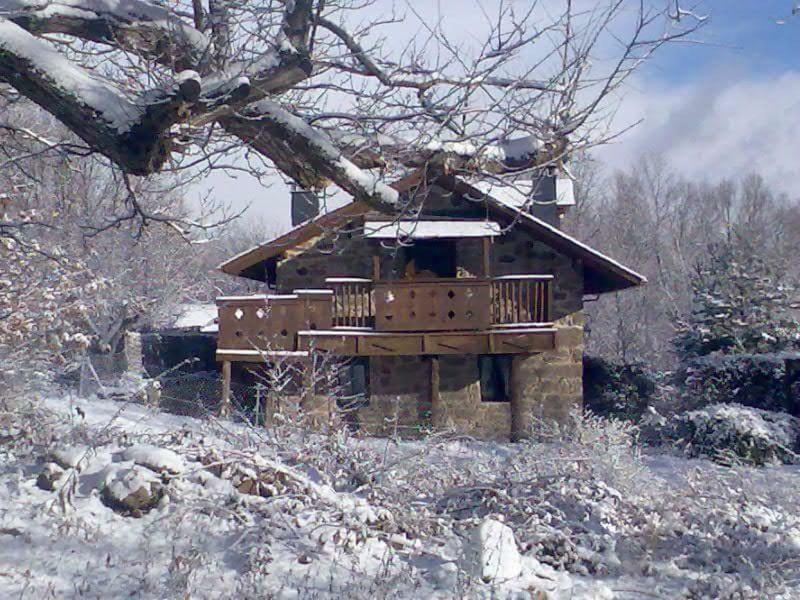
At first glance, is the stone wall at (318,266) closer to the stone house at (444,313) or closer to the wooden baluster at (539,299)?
the stone house at (444,313)

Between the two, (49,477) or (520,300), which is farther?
(520,300)

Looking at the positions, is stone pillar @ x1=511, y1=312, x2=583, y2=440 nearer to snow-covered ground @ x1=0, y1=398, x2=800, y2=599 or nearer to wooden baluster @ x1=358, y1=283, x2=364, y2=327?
wooden baluster @ x1=358, y1=283, x2=364, y2=327

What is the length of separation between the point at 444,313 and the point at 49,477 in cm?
1255

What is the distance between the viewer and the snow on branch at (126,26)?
17.7ft

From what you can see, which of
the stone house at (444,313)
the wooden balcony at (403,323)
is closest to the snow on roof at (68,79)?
the stone house at (444,313)

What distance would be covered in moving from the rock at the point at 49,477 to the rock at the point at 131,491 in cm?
44

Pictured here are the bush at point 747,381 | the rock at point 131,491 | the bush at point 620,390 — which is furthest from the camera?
the bush at point 620,390

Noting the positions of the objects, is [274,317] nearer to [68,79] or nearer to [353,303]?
[353,303]

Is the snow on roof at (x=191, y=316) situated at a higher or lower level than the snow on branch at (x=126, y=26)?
lower

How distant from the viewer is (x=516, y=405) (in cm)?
1959

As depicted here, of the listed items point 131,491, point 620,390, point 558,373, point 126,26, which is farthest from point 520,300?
point 126,26

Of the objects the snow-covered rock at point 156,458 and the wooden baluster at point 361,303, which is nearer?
the snow-covered rock at point 156,458

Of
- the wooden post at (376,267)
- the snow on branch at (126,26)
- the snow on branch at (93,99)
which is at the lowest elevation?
the snow on branch at (93,99)

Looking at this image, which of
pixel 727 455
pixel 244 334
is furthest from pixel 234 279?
pixel 727 455
